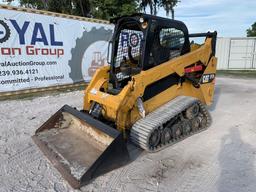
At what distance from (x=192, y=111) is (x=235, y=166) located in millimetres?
1241

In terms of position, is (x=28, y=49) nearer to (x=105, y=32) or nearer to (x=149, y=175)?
(x=105, y=32)

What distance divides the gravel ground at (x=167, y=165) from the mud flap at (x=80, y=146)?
123 mm

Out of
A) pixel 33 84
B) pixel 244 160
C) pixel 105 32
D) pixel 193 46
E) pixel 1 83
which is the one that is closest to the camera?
pixel 244 160

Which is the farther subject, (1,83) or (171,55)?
(1,83)

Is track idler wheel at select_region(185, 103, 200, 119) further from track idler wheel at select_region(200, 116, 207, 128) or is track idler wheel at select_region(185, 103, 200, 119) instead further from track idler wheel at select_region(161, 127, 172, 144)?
track idler wheel at select_region(161, 127, 172, 144)

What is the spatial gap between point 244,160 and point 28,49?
707 cm

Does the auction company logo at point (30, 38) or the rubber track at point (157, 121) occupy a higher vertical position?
the auction company logo at point (30, 38)

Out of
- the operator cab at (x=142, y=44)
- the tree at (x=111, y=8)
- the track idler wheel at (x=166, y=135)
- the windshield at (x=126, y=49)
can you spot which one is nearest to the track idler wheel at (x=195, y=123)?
the track idler wheel at (x=166, y=135)

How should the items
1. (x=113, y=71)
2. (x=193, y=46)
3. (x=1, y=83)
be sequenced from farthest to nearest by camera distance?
1. (x=1, y=83)
2. (x=193, y=46)
3. (x=113, y=71)

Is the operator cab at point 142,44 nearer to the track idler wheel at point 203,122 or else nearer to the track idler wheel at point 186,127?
the track idler wheel at point 186,127

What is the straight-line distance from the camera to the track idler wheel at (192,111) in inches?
171

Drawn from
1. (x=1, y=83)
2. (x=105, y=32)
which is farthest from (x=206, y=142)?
(x=105, y=32)

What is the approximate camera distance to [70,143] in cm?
379

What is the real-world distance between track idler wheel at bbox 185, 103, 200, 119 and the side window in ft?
3.24
